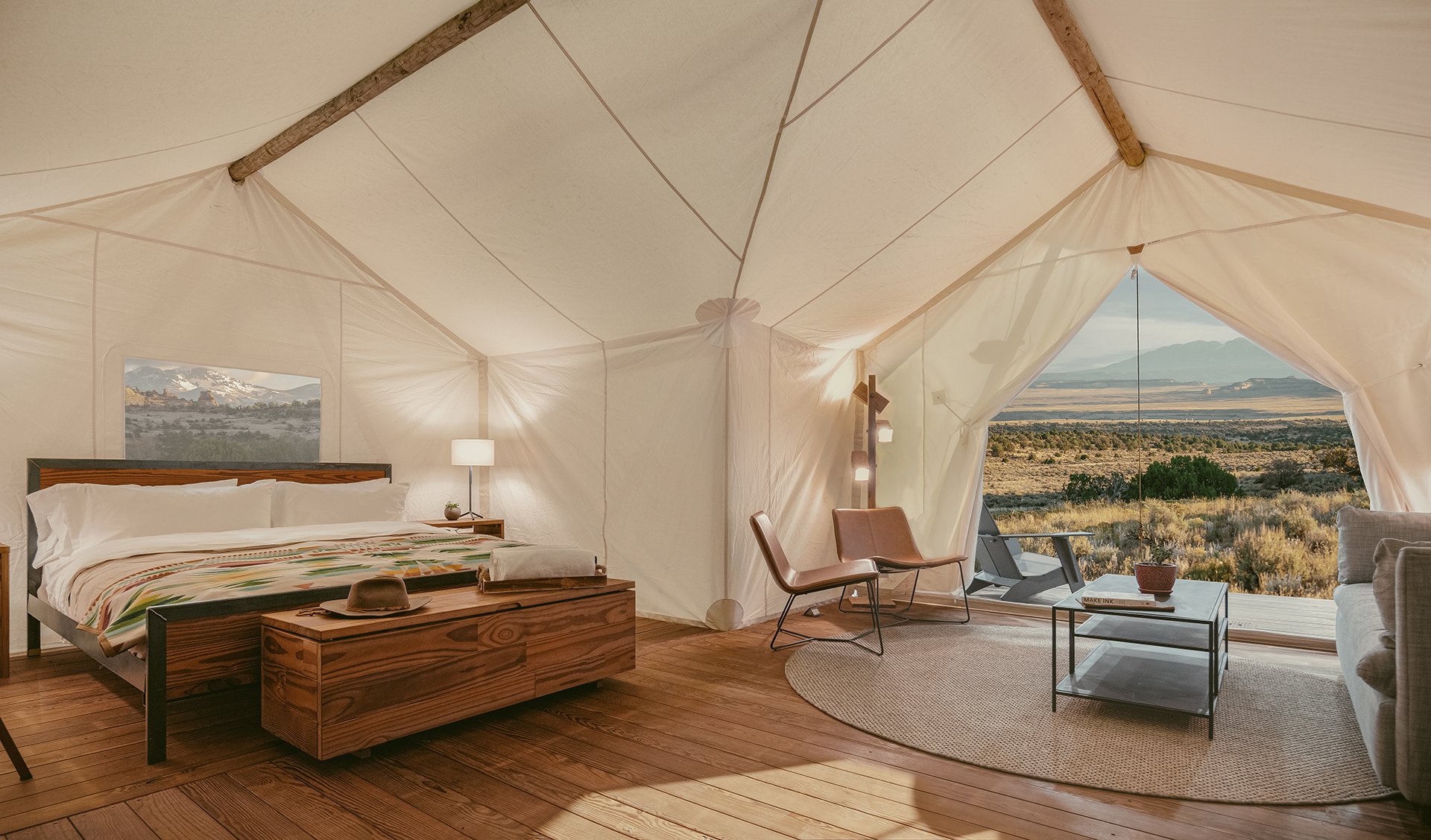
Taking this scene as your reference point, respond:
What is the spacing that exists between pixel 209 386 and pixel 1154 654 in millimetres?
5532

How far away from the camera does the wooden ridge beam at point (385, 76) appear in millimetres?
3074

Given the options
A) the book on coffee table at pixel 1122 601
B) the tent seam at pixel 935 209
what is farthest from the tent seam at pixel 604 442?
the book on coffee table at pixel 1122 601

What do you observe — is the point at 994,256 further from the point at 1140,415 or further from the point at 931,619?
the point at 931,619

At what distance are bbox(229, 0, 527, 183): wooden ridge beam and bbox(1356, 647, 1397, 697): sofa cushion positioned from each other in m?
3.61

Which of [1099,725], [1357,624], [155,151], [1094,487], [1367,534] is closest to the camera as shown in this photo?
[1357,624]

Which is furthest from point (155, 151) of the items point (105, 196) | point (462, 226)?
point (462, 226)

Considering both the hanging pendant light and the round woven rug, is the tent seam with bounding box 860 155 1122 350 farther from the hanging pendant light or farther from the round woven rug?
the round woven rug

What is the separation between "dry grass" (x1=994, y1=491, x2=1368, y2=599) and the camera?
4.73m

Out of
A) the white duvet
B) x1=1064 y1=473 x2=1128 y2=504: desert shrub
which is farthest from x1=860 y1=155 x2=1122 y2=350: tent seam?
the white duvet

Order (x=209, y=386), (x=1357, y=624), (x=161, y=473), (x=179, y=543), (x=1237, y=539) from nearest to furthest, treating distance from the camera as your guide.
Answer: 1. (x=1357, y=624)
2. (x=179, y=543)
3. (x=161, y=473)
4. (x=209, y=386)
5. (x=1237, y=539)

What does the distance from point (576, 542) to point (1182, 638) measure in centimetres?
368

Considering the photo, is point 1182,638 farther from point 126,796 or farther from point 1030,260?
point 126,796

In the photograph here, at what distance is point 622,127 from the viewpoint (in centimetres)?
344

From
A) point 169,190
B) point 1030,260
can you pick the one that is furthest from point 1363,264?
point 169,190
